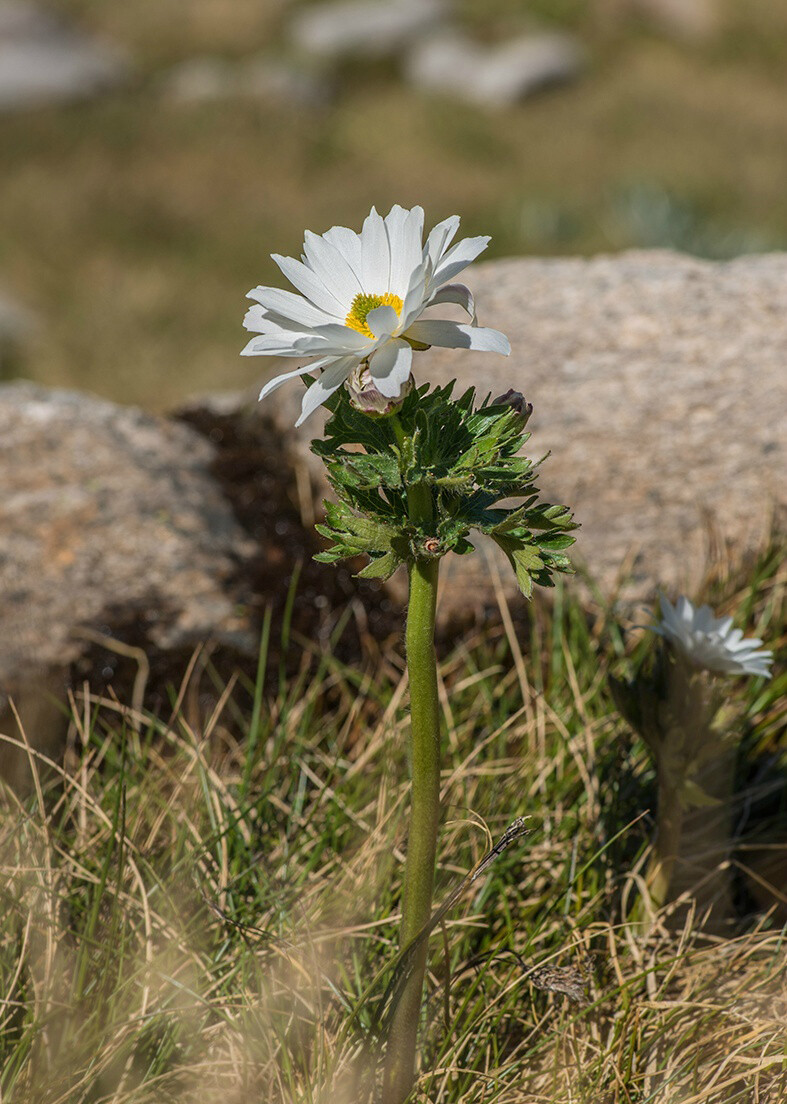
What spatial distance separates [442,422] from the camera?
4.43 ft

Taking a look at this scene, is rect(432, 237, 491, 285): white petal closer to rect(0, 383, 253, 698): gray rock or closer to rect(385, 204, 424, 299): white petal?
rect(385, 204, 424, 299): white petal

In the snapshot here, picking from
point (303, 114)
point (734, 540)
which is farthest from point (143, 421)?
point (303, 114)

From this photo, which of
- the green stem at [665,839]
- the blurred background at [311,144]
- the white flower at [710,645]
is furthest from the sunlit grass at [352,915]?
the blurred background at [311,144]

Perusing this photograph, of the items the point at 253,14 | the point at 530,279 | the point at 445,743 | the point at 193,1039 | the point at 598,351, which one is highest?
the point at 253,14

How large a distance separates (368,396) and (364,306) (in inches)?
6.9

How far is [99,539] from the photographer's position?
2.73m

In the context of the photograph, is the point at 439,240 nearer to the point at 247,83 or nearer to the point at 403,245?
the point at 403,245

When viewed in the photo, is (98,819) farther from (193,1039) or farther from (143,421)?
(143,421)

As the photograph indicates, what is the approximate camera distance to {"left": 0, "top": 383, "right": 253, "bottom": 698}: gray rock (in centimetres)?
257

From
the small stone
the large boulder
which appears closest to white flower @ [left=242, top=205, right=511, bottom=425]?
the large boulder

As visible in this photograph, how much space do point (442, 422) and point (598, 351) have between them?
1804mm

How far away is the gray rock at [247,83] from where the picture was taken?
38.6 ft

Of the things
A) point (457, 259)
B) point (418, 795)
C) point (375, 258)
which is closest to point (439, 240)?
point (457, 259)

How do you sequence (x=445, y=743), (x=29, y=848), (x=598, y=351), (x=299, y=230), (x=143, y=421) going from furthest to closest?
(x=299, y=230) → (x=143, y=421) → (x=598, y=351) → (x=445, y=743) → (x=29, y=848)
